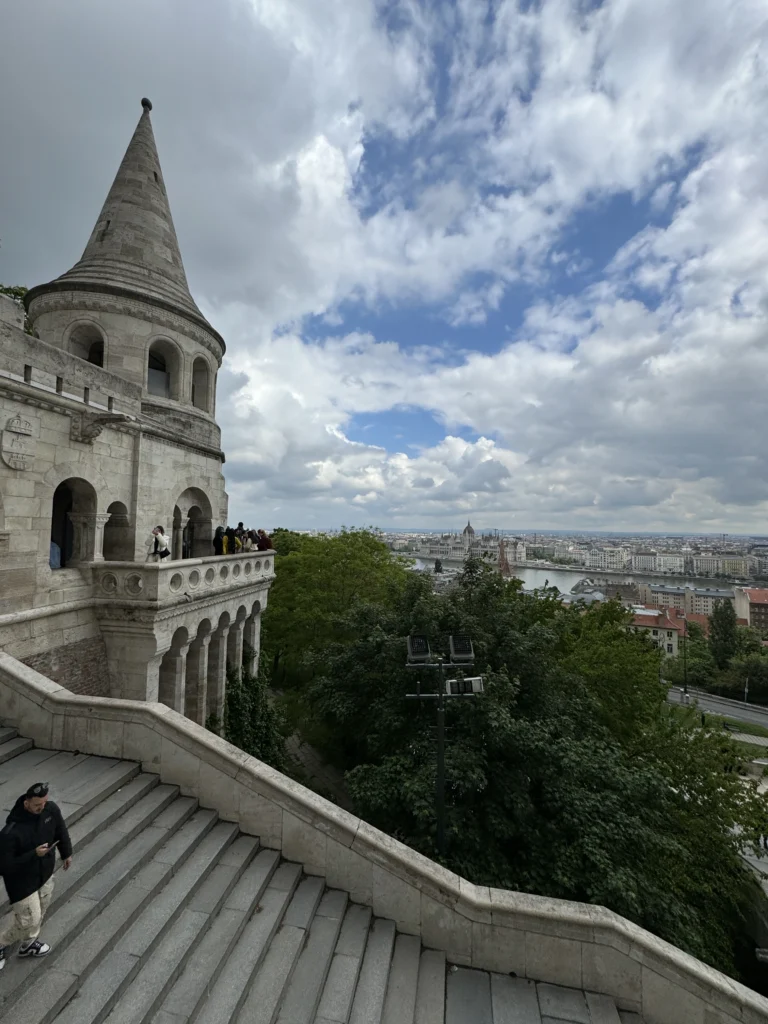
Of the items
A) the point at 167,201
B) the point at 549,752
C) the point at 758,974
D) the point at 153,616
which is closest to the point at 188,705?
the point at 153,616

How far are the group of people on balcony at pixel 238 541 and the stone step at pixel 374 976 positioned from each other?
417 inches

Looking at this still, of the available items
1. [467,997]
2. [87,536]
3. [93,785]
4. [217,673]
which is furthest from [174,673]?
[467,997]

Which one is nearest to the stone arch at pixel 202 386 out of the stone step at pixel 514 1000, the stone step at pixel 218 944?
the stone step at pixel 218 944

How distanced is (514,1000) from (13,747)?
6.19 metres

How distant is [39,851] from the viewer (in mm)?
3619

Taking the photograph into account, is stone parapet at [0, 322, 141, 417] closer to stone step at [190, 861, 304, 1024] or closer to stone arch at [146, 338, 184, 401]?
stone arch at [146, 338, 184, 401]

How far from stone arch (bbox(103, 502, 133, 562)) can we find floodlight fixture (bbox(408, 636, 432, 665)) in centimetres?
779

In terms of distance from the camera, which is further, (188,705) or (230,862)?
(188,705)

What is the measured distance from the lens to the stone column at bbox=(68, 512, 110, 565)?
404 inches

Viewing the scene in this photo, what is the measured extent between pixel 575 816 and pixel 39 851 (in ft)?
21.1

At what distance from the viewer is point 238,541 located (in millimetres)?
15164

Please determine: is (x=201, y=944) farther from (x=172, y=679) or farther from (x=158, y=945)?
(x=172, y=679)

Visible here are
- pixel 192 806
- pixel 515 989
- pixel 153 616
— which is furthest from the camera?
pixel 153 616

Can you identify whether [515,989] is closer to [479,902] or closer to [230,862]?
[479,902]
